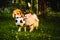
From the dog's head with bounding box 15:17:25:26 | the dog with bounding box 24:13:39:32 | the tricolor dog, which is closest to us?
the dog's head with bounding box 15:17:25:26

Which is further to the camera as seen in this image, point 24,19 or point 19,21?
point 24,19

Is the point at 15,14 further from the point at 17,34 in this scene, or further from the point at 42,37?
the point at 42,37

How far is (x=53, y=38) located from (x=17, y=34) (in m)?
1.68

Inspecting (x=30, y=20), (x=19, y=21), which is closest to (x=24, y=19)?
(x=30, y=20)

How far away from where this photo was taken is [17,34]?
11.8m

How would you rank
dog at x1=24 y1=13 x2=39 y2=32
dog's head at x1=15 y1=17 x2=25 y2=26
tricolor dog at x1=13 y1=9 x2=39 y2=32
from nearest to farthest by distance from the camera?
dog's head at x1=15 y1=17 x2=25 y2=26 → tricolor dog at x1=13 y1=9 x2=39 y2=32 → dog at x1=24 y1=13 x2=39 y2=32

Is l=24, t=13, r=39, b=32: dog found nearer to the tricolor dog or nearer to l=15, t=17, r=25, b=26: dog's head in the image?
the tricolor dog

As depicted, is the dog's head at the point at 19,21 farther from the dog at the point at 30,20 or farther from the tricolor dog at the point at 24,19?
the dog at the point at 30,20

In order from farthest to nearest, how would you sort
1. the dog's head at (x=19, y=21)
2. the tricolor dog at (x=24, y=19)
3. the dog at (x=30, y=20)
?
1. the dog at (x=30, y=20)
2. the tricolor dog at (x=24, y=19)
3. the dog's head at (x=19, y=21)

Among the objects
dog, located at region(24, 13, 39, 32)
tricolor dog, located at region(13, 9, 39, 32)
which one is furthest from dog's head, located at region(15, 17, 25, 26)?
dog, located at region(24, 13, 39, 32)

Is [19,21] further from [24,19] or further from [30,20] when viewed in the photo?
[30,20]

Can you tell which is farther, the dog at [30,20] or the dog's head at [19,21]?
Answer: the dog at [30,20]

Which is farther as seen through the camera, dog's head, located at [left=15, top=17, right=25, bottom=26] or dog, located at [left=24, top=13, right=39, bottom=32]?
dog, located at [left=24, top=13, right=39, bottom=32]

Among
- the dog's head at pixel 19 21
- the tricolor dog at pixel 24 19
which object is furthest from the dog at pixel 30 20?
the dog's head at pixel 19 21
